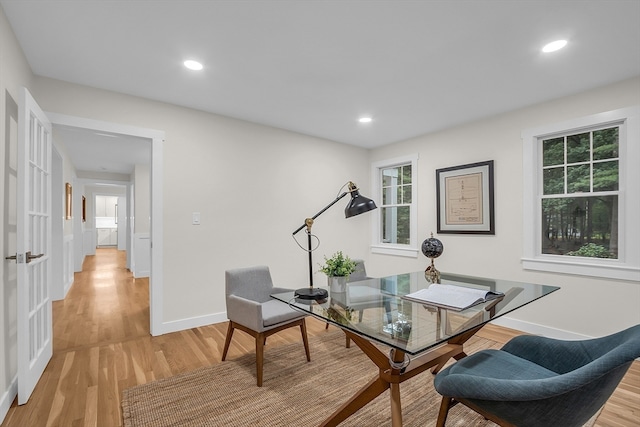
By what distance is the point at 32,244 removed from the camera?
2102 mm

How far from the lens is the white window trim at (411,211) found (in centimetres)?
434

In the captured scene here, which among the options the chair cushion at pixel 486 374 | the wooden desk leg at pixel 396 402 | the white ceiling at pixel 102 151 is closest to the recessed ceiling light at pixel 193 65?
the white ceiling at pixel 102 151

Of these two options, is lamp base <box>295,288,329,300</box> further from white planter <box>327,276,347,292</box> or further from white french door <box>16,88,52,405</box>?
white french door <box>16,88,52,405</box>

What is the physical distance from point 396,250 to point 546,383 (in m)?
3.57

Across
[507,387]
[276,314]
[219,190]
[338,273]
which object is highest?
[219,190]

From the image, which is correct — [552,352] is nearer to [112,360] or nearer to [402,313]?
[402,313]

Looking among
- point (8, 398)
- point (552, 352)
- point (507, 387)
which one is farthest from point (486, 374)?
point (8, 398)

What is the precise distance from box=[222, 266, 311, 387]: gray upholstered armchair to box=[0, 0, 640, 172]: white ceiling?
1.70m

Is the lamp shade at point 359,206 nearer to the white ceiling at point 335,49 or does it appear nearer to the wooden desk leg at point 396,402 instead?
the wooden desk leg at point 396,402

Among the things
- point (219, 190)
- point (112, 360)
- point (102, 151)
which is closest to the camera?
point (112, 360)

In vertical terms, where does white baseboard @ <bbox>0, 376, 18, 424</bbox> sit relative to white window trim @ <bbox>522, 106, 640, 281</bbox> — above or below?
below

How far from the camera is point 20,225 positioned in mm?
1813

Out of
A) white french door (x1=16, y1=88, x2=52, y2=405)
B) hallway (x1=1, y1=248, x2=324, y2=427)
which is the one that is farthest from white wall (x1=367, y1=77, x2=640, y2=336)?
white french door (x1=16, y1=88, x2=52, y2=405)

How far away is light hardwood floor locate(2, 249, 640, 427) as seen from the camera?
72.2 inches
